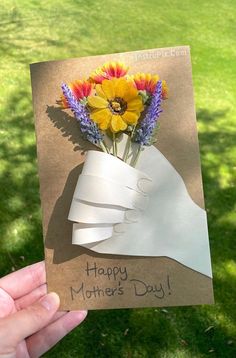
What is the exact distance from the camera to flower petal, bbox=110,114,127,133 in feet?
5.18

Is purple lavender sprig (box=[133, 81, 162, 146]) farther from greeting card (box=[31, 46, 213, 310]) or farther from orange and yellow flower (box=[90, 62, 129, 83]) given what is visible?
orange and yellow flower (box=[90, 62, 129, 83])

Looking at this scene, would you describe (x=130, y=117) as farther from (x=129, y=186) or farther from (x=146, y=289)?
(x=146, y=289)

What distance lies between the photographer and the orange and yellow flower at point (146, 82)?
1623 mm

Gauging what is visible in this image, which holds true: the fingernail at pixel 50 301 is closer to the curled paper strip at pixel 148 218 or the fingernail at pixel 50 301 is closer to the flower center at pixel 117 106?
the curled paper strip at pixel 148 218

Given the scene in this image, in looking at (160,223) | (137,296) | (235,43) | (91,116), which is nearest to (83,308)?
(137,296)

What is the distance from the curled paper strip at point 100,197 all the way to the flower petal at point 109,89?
203mm

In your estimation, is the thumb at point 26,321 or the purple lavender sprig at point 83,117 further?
the purple lavender sprig at point 83,117

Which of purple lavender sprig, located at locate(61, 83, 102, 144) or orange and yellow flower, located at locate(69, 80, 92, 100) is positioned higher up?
orange and yellow flower, located at locate(69, 80, 92, 100)

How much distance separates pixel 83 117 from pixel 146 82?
0.26 meters

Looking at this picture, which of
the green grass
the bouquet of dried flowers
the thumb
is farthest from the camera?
the green grass

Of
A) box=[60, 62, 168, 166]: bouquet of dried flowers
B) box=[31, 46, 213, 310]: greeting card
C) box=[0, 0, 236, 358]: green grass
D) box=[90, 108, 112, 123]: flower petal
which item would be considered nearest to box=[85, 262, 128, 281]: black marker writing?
box=[31, 46, 213, 310]: greeting card

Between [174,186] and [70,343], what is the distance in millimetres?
1349

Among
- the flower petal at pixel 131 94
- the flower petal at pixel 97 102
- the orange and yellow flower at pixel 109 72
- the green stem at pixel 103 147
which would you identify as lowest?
the green stem at pixel 103 147

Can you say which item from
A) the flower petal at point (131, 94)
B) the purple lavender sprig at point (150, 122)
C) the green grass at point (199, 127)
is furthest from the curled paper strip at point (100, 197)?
the green grass at point (199, 127)
